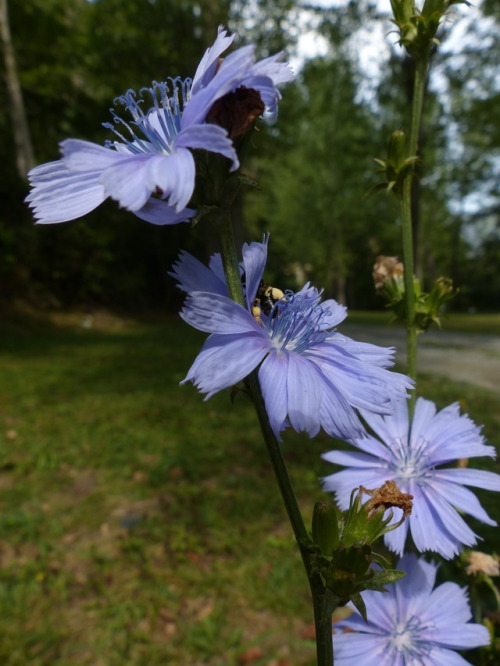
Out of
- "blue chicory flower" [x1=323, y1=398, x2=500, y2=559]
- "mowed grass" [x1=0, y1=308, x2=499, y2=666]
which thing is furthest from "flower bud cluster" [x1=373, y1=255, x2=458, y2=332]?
"mowed grass" [x1=0, y1=308, x2=499, y2=666]

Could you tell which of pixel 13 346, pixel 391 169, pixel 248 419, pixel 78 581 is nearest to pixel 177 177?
pixel 391 169

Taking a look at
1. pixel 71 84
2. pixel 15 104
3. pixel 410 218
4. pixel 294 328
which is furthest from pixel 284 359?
pixel 71 84

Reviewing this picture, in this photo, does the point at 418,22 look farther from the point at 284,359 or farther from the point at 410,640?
the point at 410,640

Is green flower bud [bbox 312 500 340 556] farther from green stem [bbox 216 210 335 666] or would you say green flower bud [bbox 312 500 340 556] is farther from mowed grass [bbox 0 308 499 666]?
mowed grass [bbox 0 308 499 666]

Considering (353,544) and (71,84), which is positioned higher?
(71,84)

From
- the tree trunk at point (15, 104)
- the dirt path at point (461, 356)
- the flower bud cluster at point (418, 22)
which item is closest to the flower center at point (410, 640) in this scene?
the flower bud cluster at point (418, 22)

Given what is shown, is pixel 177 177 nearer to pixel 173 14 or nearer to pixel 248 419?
pixel 248 419

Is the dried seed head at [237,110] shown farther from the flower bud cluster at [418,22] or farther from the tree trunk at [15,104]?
the tree trunk at [15,104]
